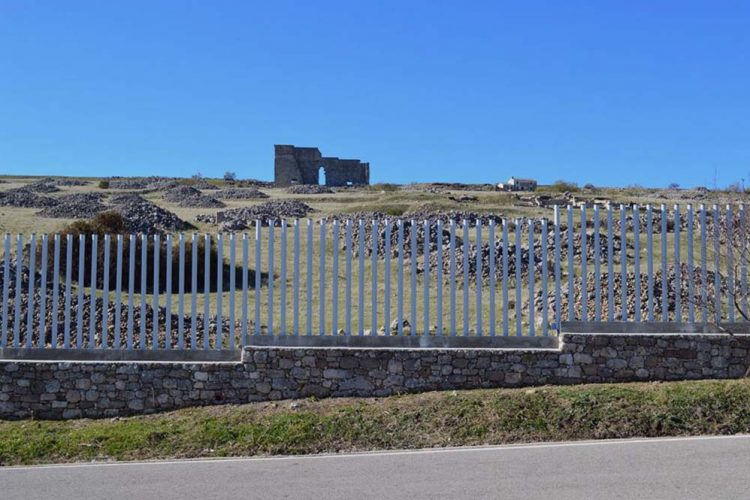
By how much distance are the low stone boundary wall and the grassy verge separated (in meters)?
0.58

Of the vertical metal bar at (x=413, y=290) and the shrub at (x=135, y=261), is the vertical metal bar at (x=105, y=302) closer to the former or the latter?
the shrub at (x=135, y=261)

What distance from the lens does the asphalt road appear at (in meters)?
7.52

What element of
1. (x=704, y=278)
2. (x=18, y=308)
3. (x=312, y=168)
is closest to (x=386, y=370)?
(x=704, y=278)

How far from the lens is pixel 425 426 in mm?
10016

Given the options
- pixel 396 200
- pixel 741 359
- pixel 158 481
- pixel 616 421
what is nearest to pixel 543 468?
pixel 616 421

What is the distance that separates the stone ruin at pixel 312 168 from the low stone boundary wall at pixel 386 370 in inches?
2139

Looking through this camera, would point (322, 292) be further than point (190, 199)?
No

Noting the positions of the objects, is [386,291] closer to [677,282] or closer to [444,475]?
[444,475]

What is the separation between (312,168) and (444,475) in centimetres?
5921

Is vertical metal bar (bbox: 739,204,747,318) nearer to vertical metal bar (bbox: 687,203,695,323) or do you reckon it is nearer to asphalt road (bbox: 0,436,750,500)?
vertical metal bar (bbox: 687,203,695,323)

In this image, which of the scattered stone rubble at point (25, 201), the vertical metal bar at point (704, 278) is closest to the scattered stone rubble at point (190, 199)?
the scattered stone rubble at point (25, 201)

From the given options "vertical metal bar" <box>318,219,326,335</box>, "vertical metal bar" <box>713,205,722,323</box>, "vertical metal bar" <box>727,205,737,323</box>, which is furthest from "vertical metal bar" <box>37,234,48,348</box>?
"vertical metal bar" <box>727,205,737,323</box>

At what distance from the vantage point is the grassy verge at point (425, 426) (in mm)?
9711

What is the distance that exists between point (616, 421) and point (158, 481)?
5.12 meters
